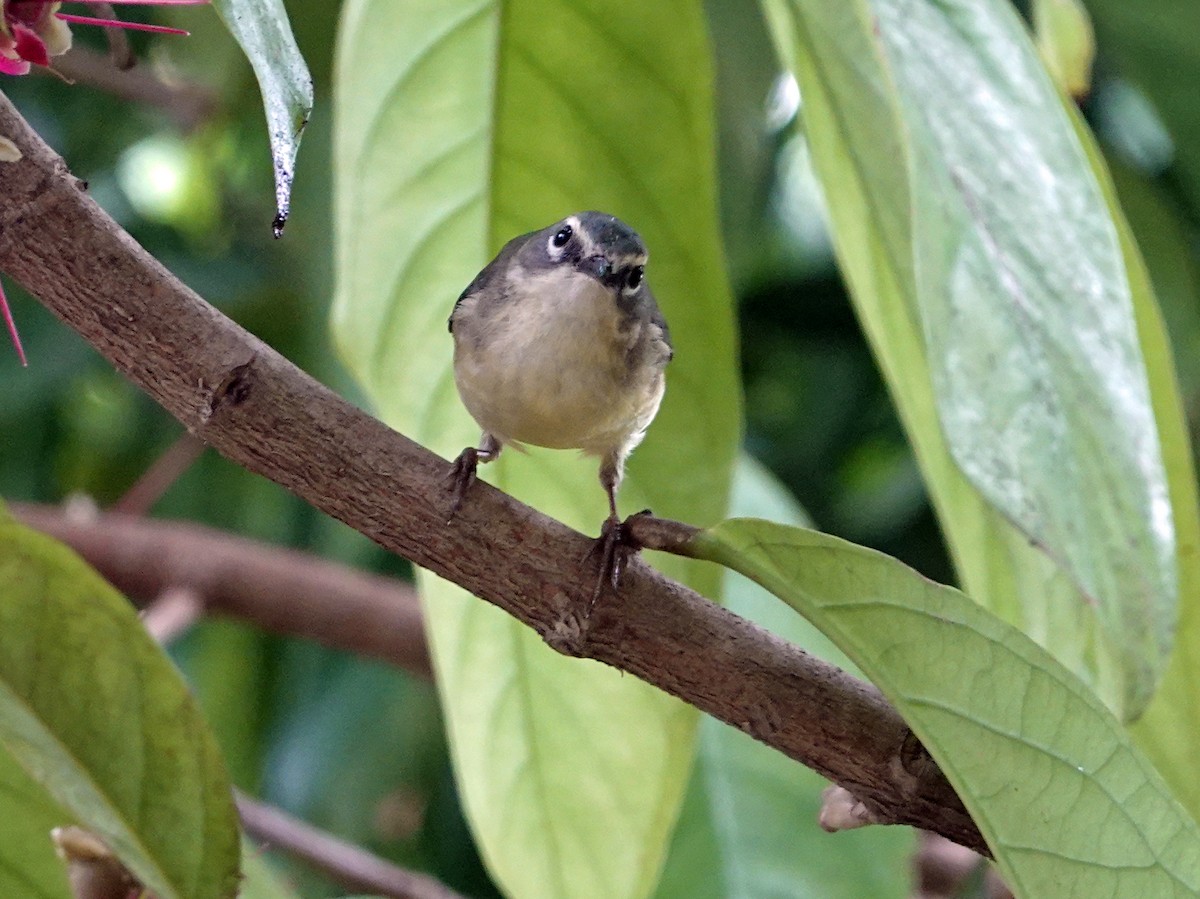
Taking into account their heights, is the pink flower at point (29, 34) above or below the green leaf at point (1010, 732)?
above

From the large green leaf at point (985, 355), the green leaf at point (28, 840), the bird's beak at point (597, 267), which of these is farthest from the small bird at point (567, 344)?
the green leaf at point (28, 840)

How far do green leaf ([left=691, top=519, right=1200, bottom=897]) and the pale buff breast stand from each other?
564 mm

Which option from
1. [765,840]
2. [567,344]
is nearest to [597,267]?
[567,344]

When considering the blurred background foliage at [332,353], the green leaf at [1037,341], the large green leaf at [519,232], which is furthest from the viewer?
the blurred background foliage at [332,353]

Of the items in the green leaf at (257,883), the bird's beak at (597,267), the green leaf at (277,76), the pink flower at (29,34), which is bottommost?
the green leaf at (257,883)

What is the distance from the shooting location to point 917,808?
972mm

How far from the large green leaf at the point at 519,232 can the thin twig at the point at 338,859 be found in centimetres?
58

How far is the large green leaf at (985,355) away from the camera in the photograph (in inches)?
37.9

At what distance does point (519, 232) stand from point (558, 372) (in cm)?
16

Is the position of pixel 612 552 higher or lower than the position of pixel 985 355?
lower

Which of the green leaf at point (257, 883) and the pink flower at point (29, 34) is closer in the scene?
the pink flower at point (29, 34)

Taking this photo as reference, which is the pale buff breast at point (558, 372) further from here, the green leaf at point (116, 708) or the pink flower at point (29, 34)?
the pink flower at point (29, 34)

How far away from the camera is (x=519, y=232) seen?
1512mm

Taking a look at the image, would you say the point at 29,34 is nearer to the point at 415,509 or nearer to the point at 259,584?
the point at 415,509
